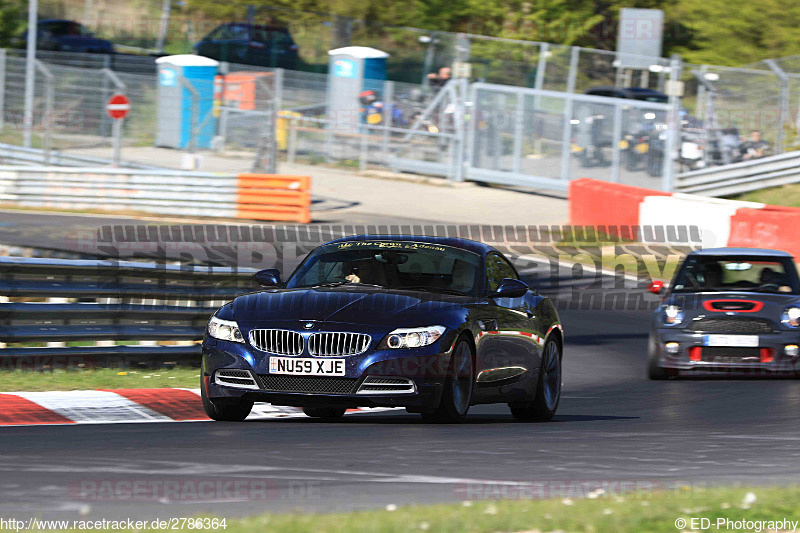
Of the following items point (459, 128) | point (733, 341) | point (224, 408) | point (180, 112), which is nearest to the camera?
point (224, 408)

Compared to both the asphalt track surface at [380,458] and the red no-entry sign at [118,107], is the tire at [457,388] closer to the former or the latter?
the asphalt track surface at [380,458]

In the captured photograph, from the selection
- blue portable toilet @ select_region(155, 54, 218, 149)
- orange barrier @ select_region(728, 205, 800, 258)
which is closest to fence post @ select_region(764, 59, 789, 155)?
orange barrier @ select_region(728, 205, 800, 258)

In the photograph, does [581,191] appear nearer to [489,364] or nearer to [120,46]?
[489,364]

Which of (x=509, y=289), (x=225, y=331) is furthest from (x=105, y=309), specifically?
(x=509, y=289)

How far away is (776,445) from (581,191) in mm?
19148

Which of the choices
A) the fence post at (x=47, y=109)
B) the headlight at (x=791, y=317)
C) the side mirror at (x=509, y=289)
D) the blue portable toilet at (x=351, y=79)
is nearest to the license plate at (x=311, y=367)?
the side mirror at (x=509, y=289)

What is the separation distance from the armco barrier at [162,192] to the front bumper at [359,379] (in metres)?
19.3

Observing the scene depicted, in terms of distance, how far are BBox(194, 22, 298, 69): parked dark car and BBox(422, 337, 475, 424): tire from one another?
30267 mm

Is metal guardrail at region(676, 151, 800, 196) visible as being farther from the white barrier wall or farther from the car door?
the car door

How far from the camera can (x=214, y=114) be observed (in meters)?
33.6

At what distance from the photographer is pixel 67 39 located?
142ft

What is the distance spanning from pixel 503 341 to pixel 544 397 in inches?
33.4

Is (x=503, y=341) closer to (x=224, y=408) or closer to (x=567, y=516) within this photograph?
(x=224, y=408)

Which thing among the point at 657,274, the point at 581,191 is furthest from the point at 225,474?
the point at 581,191
